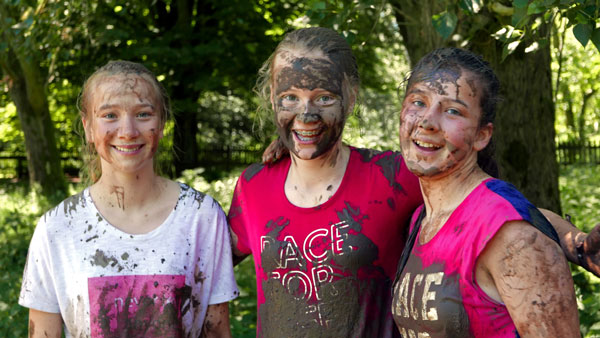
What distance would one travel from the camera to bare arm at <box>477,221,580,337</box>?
5.90 feet

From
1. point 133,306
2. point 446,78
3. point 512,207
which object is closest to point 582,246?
point 512,207

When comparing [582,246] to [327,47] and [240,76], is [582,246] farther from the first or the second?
[240,76]

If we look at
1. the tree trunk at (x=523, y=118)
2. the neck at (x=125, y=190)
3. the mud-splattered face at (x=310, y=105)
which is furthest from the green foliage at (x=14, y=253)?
the tree trunk at (x=523, y=118)

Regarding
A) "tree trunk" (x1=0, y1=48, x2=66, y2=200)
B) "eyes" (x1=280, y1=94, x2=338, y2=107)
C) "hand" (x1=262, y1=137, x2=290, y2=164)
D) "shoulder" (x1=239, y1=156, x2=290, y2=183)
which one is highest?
"tree trunk" (x1=0, y1=48, x2=66, y2=200)

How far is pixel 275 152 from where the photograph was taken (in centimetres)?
294

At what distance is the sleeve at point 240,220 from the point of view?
9.49 feet

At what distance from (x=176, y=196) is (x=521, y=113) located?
2.61 m

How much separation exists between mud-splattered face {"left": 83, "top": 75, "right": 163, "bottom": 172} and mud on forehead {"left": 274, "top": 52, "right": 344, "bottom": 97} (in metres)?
0.55

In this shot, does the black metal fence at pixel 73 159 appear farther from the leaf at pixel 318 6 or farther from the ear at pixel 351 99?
the ear at pixel 351 99

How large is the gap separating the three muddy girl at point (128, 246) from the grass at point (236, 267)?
215 centimetres

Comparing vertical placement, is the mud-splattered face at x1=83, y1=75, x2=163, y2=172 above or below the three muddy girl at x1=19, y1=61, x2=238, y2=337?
above

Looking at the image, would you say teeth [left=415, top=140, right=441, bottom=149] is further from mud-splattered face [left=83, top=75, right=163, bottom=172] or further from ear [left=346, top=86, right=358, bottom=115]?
mud-splattered face [left=83, top=75, right=163, bottom=172]

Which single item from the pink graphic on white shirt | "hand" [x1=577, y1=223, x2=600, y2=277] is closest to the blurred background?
the pink graphic on white shirt

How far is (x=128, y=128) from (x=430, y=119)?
121 centimetres
